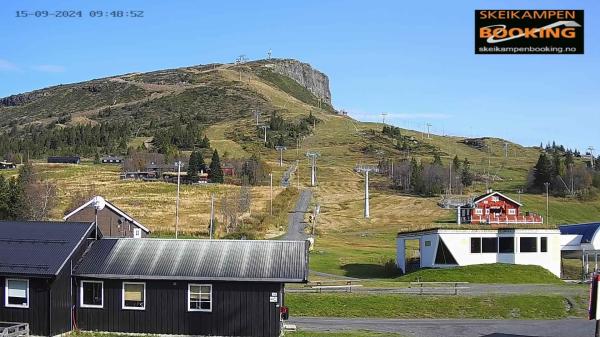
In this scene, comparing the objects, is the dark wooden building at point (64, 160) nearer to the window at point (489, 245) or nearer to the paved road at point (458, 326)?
the window at point (489, 245)

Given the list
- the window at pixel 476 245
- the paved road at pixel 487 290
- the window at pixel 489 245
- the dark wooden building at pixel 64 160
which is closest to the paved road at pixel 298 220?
the window at pixel 476 245

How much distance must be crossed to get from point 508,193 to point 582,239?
273 ft

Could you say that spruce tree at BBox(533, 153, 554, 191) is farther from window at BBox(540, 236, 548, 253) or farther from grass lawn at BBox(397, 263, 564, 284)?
grass lawn at BBox(397, 263, 564, 284)

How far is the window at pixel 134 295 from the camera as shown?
28.8 meters

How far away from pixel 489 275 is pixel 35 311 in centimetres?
3399

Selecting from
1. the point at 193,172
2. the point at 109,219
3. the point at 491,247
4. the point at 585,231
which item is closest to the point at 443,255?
the point at 491,247

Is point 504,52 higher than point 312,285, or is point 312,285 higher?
point 504,52

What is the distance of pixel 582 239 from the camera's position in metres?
62.9

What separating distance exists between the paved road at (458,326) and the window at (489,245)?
19753 mm

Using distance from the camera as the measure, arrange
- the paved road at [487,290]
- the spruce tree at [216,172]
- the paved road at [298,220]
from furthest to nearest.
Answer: the spruce tree at [216,172] < the paved road at [298,220] < the paved road at [487,290]

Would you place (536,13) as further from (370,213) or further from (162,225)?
(370,213)

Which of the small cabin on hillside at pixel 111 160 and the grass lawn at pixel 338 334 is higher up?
the small cabin on hillside at pixel 111 160

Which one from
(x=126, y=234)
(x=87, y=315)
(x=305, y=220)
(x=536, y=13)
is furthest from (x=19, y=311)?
(x=305, y=220)

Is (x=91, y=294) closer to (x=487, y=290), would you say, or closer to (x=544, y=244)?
(x=487, y=290)
